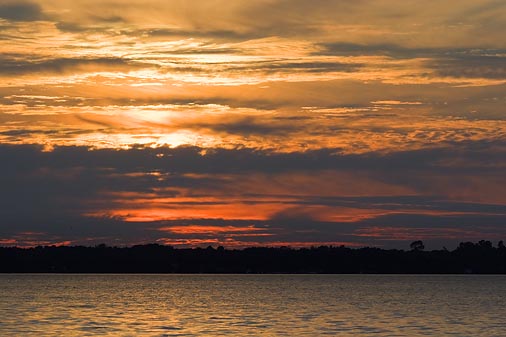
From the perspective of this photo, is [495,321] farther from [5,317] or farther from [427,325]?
[5,317]

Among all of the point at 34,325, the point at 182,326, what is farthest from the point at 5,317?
the point at 182,326

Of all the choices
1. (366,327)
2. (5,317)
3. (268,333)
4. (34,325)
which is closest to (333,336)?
(268,333)

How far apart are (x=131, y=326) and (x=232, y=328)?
32.7 feet

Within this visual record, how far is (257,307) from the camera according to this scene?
13525 cm

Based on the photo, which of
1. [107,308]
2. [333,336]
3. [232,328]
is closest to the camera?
[333,336]

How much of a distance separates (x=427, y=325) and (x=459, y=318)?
1479 cm

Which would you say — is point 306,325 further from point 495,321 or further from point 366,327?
point 495,321

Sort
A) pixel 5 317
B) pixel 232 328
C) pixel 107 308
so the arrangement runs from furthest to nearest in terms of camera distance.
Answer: pixel 107 308
pixel 5 317
pixel 232 328

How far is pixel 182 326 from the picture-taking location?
98.0 meters

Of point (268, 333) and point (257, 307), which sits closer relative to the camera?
point (268, 333)

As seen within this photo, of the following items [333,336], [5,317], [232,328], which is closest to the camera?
[333,336]

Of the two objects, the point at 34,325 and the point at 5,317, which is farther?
the point at 5,317

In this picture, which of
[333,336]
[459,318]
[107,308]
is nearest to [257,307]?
[107,308]

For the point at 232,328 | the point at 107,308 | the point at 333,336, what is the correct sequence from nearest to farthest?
1. the point at 333,336
2. the point at 232,328
3. the point at 107,308
